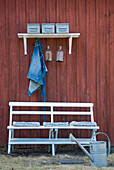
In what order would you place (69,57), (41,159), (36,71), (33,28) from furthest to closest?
1. (69,57)
2. (36,71)
3. (33,28)
4. (41,159)

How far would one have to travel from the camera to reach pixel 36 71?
→ 15.9 ft

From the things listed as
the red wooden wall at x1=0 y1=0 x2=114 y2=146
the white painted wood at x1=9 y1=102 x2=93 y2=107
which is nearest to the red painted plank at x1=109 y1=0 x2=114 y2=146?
the red wooden wall at x1=0 y1=0 x2=114 y2=146

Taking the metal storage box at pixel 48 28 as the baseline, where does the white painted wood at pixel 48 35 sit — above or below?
below

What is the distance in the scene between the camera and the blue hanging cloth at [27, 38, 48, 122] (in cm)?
485

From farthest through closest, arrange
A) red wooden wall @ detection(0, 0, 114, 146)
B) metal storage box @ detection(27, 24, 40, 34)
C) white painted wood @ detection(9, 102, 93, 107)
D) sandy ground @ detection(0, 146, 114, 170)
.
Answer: red wooden wall @ detection(0, 0, 114, 146)
white painted wood @ detection(9, 102, 93, 107)
metal storage box @ detection(27, 24, 40, 34)
sandy ground @ detection(0, 146, 114, 170)

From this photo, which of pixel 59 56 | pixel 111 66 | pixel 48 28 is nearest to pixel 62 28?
pixel 48 28

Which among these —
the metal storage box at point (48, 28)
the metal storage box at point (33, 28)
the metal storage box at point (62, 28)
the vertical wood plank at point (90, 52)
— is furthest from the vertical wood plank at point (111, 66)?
the metal storage box at point (33, 28)

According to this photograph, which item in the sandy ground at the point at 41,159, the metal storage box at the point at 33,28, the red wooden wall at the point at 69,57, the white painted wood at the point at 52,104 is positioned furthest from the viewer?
the red wooden wall at the point at 69,57

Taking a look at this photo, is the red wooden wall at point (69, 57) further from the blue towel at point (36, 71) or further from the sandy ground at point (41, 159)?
the sandy ground at point (41, 159)

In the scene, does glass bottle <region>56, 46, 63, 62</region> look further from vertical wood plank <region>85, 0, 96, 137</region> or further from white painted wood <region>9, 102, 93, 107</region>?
white painted wood <region>9, 102, 93, 107</region>

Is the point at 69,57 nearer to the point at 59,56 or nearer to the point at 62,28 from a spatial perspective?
the point at 59,56

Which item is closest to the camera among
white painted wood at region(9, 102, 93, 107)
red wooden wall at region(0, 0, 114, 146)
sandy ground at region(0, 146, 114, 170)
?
sandy ground at region(0, 146, 114, 170)

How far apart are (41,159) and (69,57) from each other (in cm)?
189

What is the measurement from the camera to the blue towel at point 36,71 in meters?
4.85
